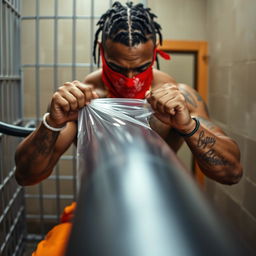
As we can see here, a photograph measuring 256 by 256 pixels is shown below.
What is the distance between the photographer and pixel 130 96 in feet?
4.09

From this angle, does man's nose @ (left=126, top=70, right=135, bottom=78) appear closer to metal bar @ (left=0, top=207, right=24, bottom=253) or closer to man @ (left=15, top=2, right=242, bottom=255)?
man @ (left=15, top=2, right=242, bottom=255)

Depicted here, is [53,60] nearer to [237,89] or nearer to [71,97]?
[237,89]

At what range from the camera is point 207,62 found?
2.45 m

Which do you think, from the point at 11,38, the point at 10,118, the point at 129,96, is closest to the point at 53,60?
the point at 11,38

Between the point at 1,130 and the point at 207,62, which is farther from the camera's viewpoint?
the point at 207,62

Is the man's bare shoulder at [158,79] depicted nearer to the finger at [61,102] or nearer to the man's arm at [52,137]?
the man's arm at [52,137]

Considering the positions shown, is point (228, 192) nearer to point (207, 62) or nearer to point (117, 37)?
point (207, 62)

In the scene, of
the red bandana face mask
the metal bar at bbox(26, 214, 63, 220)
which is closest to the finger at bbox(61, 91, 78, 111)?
the red bandana face mask

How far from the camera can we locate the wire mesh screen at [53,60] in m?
2.07

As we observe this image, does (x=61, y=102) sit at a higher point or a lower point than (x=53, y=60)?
lower

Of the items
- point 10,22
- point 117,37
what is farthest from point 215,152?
point 10,22

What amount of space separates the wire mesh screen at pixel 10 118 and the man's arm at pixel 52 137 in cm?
32

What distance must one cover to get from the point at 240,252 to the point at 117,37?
1.02m

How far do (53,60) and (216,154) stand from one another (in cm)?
146
